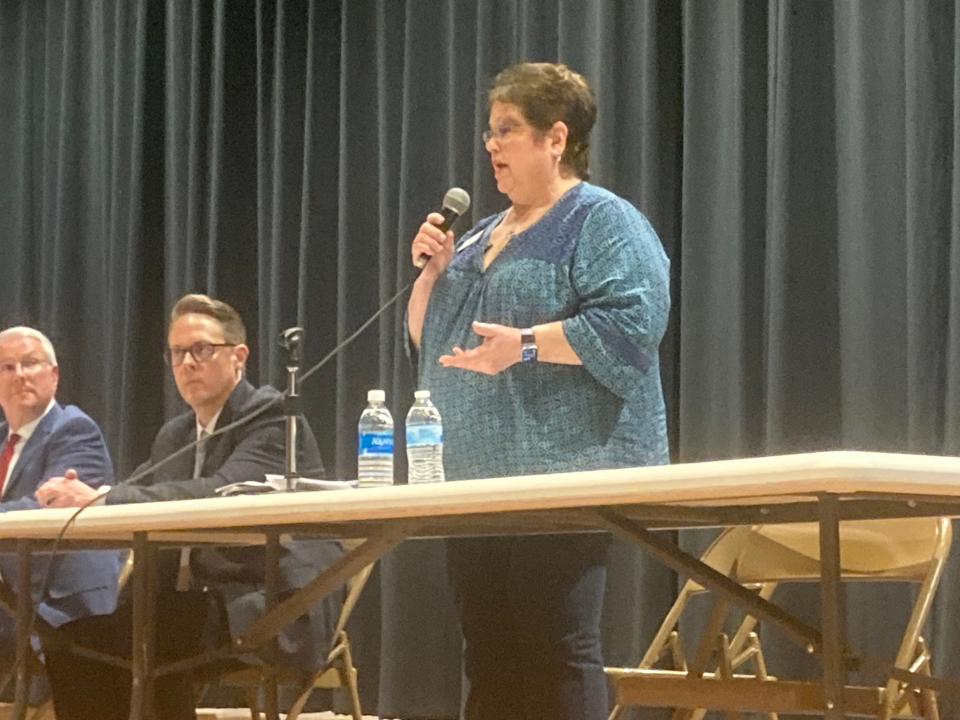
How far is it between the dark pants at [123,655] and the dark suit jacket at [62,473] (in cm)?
37

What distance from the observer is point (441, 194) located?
4.67 metres

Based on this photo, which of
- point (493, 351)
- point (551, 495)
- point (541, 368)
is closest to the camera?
point (551, 495)

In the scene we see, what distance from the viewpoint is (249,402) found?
3.22m

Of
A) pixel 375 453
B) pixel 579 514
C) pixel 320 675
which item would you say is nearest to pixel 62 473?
pixel 320 675

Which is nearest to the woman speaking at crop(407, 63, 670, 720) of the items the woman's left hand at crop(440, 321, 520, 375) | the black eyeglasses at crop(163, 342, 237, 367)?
the woman's left hand at crop(440, 321, 520, 375)

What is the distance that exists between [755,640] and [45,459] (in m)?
1.78

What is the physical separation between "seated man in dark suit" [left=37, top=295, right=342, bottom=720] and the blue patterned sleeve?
89cm

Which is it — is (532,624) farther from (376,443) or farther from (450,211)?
(450,211)

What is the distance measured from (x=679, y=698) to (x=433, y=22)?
9.50 feet

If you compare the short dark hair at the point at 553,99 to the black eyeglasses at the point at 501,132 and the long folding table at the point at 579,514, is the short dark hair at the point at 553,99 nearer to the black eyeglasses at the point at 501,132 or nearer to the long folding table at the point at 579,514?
the black eyeglasses at the point at 501,132

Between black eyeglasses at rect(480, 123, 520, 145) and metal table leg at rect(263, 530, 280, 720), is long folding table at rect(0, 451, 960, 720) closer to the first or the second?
metal table leg at rect(263, 530, 280, 720)

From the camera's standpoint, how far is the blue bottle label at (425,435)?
2143mm

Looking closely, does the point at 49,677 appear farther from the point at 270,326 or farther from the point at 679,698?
the point at 270,326

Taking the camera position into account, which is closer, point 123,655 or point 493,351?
point 493,351
